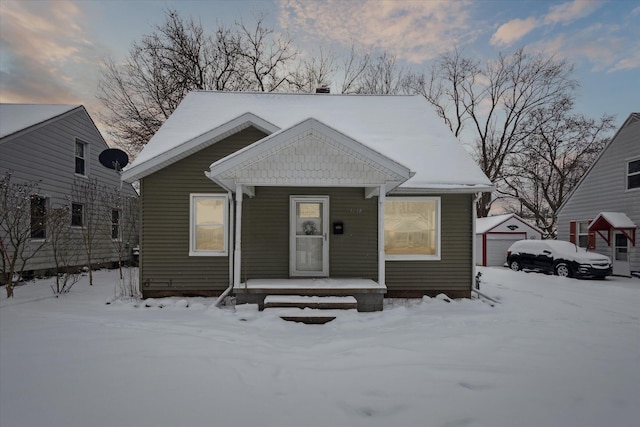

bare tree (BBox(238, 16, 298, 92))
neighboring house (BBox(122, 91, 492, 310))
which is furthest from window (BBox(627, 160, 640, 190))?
bare tree (BBox(238, 16, 298, 92))

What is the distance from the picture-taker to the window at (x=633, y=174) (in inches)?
508

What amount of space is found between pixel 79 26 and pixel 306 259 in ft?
35.8

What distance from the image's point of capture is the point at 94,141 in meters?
14.0

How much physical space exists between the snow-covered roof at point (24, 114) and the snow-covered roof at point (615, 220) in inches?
A: 826

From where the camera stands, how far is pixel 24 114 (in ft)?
38.8

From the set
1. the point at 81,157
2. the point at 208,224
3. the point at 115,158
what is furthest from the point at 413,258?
the point at 81,157

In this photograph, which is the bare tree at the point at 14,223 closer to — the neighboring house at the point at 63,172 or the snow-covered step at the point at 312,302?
the neighboring house at the point at 63,172

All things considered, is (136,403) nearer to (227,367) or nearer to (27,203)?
(227,367)

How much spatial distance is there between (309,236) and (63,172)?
1052 cm

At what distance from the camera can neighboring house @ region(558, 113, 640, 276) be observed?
12.8 meters

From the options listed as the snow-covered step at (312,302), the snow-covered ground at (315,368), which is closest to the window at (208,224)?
the snow-covered ground at (315,368)

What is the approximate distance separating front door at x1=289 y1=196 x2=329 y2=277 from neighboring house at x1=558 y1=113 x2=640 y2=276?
12064mm

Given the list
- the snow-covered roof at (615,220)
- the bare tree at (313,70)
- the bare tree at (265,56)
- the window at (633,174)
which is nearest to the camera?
the snow-covered roof at (615,220)

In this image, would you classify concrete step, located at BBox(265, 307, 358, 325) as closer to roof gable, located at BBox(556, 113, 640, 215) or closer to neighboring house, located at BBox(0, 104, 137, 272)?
neighboring house, located at BBox(0, 104, 137, 272)
